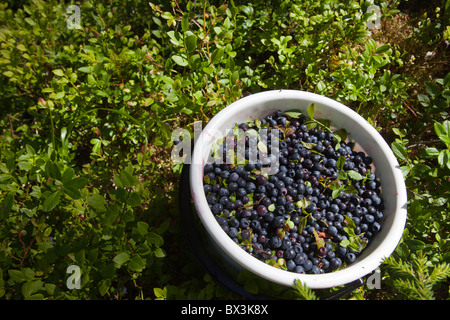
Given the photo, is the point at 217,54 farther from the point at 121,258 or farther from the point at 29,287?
the point at 29,287

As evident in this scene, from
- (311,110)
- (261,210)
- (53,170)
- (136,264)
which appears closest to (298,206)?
(261,210)

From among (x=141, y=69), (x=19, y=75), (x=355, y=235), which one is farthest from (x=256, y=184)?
(x=19, y=75)

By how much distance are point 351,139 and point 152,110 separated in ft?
3.19

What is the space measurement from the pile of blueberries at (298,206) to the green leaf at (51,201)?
0.54m

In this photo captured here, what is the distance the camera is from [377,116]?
1.90 metres

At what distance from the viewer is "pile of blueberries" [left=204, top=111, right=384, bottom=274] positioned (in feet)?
3.94

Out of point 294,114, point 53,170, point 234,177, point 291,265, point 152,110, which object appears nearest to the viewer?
point 53,170

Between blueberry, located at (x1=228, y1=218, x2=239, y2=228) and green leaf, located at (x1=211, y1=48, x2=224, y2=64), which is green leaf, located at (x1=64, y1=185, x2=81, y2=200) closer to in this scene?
blueberry, located at (x1=228, y1=218, x2=239, y2=228)

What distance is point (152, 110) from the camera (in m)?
1.60

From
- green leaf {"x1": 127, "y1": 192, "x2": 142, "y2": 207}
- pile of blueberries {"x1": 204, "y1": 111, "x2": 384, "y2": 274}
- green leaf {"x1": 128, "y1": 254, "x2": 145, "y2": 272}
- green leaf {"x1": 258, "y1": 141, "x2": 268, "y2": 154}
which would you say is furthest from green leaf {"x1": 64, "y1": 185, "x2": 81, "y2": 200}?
green leaf {"x1": 258, "y1": 141, "x2": 268, "y2": 154}

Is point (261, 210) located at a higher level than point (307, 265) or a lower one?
higher
